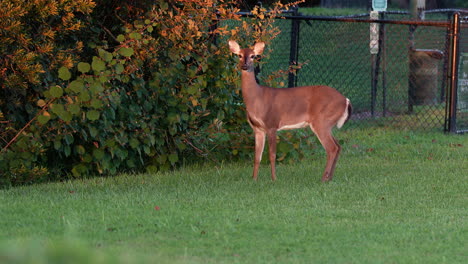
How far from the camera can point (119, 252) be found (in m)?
5.50

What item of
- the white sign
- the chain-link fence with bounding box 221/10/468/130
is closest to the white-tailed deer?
the chain-link fence with bounding box 221/10/468/130

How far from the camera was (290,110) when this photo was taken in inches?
344

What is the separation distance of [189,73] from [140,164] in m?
1.13

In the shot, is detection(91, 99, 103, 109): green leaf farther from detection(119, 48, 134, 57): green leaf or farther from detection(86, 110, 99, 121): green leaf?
detection(119, 48, 134, 57): green leaf

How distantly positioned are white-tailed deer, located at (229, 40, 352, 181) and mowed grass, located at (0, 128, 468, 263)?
14.2 inches

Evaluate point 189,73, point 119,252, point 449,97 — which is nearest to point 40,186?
point 189,73

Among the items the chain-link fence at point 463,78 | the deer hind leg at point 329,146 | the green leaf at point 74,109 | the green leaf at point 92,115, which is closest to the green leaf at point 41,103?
the green leaf at point 74,109

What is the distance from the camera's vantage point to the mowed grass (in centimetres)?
575

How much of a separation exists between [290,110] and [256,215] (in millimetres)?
2119

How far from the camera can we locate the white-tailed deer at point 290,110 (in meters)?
8.68

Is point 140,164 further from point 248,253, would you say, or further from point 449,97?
point 449,97

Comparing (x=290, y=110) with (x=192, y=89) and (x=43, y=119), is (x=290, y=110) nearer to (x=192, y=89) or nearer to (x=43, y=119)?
(x=192, y=89)

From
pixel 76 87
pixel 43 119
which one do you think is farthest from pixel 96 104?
pixel 43 119

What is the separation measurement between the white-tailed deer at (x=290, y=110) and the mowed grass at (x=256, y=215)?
0.36 metres
